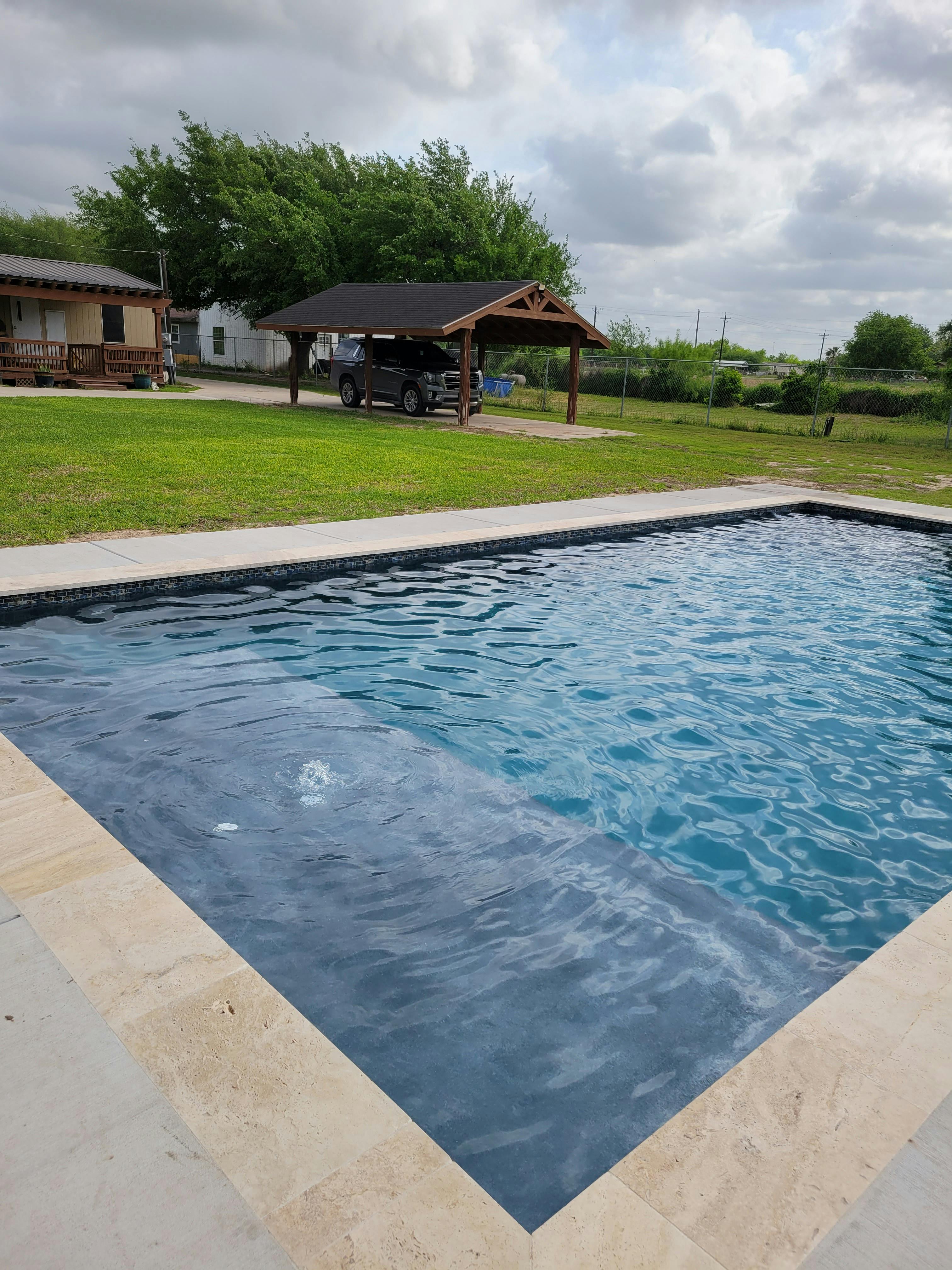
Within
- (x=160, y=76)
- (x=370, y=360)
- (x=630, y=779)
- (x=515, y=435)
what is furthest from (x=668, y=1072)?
(x=160, y=76)

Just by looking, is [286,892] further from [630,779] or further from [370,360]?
[370,360]

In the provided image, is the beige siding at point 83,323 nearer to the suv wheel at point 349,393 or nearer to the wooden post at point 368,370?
the suv wheel at point 349,393

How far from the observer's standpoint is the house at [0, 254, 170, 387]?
1049 inches

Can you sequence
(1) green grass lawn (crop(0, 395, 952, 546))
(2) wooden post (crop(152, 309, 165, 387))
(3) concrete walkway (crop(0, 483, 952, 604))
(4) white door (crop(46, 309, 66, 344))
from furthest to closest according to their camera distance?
(2) wooden post (crop(152, 309, 165, 387)) → (4) white door (crop(46, 309, 66, 344)) → (1) green grass lawn (crop(0, 395, 952, 546)) → (3) concrete walkway (crop(0, 483, 952, 604))

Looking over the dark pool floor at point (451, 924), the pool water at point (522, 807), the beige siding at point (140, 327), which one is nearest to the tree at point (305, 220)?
the beige siding at point (140, 327)

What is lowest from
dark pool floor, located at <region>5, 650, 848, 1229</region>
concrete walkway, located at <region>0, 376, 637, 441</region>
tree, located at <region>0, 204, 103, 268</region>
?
dark pool floor, located at <region>5, 650, 848, 1229</region>

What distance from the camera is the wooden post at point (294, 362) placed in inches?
916

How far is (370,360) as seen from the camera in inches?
894

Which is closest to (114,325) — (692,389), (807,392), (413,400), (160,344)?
(160,344)

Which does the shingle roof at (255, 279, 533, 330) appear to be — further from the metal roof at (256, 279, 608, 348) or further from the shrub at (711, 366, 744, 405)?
the shrub at (711, 366, 744, 405)

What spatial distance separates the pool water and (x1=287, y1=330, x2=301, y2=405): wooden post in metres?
17.5

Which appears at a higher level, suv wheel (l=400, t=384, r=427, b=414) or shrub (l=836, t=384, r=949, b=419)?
shrub (l=836, t=384, r=949, b=419)

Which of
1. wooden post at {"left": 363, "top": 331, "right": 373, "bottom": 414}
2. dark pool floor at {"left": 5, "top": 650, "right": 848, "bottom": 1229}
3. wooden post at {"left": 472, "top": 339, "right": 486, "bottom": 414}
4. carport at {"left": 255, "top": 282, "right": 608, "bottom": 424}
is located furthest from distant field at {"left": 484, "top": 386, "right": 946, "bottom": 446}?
dark pool floor at {"left": 5, "top": 650, "right": 848, "bottom": 1229}

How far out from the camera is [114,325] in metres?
29.6
